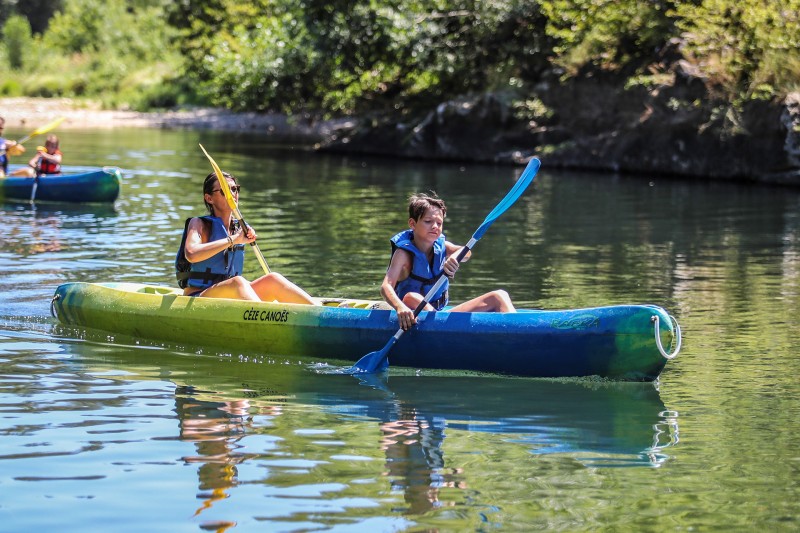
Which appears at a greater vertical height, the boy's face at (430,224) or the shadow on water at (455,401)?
the boy's face at (430,224)

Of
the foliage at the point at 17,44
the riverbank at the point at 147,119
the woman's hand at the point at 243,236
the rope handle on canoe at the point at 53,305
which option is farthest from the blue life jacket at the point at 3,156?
the foliage at the point at 17,44

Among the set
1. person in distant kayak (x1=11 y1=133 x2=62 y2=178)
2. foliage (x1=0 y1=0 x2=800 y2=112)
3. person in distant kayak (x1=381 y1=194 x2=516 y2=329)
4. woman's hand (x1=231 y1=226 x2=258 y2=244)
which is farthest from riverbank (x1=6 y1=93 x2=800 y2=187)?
woman's hand (x1=231 y1=226 x2=258 y2=244)

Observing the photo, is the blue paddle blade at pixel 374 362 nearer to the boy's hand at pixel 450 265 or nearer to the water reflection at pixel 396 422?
the water reflection at pixel 396 422

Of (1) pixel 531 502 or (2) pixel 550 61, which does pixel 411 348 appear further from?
(2) pixel 550 61

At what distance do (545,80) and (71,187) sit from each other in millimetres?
11145

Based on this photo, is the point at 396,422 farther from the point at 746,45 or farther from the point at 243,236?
the point at 746,45

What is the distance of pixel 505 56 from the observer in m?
25.2

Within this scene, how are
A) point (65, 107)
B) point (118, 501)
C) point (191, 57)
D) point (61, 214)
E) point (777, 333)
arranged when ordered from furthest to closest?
1. point (65, 107)
2. point (191, 57)
3. point (61, 214)
4. point (777, 333)
5. point (118, 501)

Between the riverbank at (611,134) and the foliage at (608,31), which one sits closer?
the riverbank at (611,134)

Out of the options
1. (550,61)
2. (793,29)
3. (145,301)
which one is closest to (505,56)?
(550,61)

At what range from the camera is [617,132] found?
22.7m

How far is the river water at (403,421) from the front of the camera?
4742mm

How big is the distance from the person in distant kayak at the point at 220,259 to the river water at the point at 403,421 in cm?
44

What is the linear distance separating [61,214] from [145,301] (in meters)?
7.71
